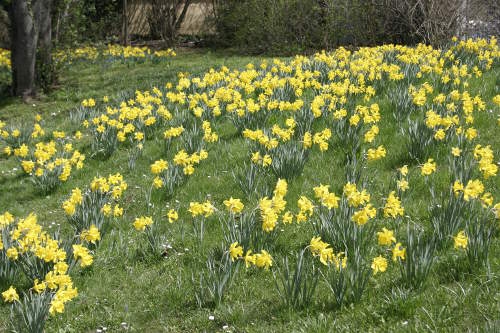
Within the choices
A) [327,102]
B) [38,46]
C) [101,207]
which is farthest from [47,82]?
[101,207]

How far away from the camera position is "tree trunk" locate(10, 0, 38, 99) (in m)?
9.41

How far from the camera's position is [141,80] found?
36.3ft

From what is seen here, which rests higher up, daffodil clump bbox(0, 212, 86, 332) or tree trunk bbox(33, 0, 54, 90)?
tree trunk bbox(33, 0, 54, 90)

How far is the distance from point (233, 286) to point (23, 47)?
8.07m

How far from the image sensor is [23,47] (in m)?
9.66

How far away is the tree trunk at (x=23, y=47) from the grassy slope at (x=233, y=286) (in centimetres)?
455

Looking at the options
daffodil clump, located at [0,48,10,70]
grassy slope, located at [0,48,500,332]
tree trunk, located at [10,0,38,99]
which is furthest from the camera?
daffodil clump, located at [0,48,10,70]

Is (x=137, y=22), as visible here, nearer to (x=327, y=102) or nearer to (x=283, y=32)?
(x=283, y=32)

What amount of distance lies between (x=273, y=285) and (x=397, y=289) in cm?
80

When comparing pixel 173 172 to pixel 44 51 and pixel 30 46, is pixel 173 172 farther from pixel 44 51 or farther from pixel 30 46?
pixel 44 51

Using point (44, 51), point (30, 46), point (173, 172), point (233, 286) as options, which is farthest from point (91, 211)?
point (44, 51)

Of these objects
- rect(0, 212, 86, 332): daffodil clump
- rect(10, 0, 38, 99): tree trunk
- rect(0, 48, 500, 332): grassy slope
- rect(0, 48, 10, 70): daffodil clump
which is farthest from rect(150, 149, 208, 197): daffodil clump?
rect(0, 48, 10, 70): daffodil clump

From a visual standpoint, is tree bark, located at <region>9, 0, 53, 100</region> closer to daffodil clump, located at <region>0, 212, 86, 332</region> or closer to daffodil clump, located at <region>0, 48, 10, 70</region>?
daffodil clump, located at <region>0, 48, 10, 70</region>

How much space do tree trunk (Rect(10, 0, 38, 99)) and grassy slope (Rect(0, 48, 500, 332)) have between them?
4.55 metres
